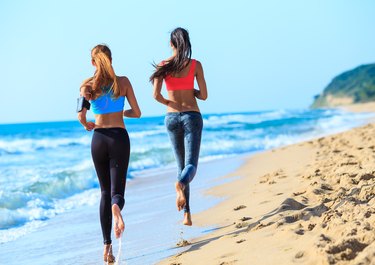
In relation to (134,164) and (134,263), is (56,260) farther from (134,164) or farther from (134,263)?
(134,164)

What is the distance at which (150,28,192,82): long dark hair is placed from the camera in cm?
545

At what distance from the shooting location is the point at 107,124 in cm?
478

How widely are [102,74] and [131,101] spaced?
0.33m

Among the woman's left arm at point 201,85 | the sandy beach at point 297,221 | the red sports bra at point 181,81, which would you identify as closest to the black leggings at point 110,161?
the sandy beach at point 297,221

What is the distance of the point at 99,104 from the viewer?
4.79 meters

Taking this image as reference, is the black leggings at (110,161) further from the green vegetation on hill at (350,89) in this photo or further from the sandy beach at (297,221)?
the green vegetation on hill at (350,89)

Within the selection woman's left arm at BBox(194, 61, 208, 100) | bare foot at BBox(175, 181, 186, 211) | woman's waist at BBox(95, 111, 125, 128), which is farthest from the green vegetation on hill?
woman's waist at BBox(95, 111, 125, 128)

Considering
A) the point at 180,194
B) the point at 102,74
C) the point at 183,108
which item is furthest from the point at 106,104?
the point at 180,194

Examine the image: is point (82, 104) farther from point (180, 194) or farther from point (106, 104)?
point (180, 194)

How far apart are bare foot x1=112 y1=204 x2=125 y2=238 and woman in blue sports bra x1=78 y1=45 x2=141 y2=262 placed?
8 cm

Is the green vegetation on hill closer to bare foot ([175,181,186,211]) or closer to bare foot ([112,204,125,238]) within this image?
bare foot ([175,181,186,211])

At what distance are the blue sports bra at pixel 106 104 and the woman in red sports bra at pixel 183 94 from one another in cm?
79

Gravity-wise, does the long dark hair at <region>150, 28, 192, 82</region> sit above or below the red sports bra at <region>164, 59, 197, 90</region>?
above

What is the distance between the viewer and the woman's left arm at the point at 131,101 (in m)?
4.79
